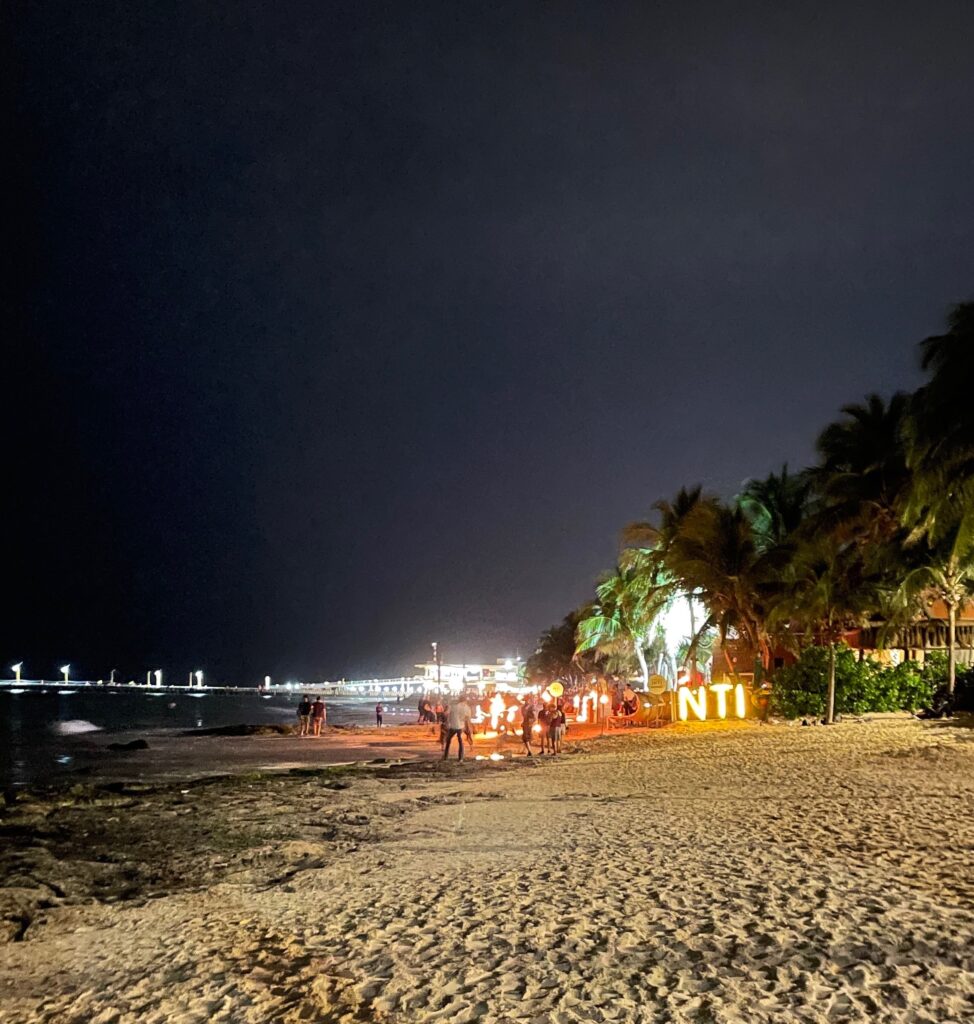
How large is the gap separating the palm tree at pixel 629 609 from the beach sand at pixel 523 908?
22084mm

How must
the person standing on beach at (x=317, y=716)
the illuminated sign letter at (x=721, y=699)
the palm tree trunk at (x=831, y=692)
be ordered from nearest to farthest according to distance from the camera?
the palm tree trunk at (x=831, y=692), the illuminated sign letter at (x=721, y=699), the person standing on beach at (x=317, y=716)

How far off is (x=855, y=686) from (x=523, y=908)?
18523 millimetres

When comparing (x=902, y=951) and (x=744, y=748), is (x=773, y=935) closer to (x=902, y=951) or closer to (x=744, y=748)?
(x=902, y=951)

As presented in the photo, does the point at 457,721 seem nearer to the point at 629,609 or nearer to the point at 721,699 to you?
the point at 721,699

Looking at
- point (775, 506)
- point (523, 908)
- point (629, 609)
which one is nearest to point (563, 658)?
point (629, 609)

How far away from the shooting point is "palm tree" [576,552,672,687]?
34812 millimetres

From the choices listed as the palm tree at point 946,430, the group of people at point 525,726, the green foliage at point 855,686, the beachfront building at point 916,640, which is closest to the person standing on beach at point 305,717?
the group of people at point 525,726

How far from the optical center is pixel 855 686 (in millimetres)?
21953

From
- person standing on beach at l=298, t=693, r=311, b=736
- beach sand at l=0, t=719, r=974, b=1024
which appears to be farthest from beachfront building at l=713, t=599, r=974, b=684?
beach sand at l=0, t=719, r=974, b=1024

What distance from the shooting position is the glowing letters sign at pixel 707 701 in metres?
26.2

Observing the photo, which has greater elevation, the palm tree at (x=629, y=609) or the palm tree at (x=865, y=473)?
the palm tree at (x=865, y=473)

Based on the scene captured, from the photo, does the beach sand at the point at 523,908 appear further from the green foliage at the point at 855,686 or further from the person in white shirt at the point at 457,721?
the green foliage at the point at 855,686

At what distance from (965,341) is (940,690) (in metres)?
8.74

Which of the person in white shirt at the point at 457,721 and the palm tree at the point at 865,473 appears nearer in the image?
the person in white shirt at the point at 457,721
